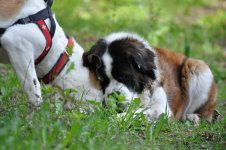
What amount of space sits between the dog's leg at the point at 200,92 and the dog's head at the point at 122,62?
1.18 m

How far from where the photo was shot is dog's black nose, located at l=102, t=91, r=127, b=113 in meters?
5.26

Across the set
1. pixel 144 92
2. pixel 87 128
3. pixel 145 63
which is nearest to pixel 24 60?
pixel 87 128

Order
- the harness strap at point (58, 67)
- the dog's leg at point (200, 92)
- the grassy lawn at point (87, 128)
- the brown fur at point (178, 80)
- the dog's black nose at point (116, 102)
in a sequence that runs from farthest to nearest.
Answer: the dog's leg at point (200, 92) < the brown fur at point (178, 80) < the harness strap at point (58, 67) < the dog's black nose at point (116, 102) < the grassy lawn at point (87, 128)

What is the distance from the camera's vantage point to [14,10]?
17.1 feet

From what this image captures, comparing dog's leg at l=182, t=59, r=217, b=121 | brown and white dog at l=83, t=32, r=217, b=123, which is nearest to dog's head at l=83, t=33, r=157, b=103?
brown and white dog at l=83, t=32, r=217, b=123

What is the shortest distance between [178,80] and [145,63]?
49.3 inches

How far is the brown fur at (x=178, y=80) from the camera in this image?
6770 millimetres

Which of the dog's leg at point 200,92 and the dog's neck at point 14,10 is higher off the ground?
the dog's neck at point 14,10

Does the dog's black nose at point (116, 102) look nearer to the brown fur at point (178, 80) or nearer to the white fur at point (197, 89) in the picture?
the brown fur at point (178, 80)

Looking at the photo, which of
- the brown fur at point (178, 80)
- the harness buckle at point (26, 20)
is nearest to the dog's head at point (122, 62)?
the brown fur at point (178, 80)

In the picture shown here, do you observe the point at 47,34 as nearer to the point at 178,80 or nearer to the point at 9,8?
the point at 9,8

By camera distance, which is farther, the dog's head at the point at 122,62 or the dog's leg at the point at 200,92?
the dog's leg at the point at 200,92

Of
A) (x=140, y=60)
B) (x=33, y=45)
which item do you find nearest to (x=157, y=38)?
(x=140, y=60)

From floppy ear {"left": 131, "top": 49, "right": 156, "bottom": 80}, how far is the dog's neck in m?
1.20
